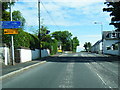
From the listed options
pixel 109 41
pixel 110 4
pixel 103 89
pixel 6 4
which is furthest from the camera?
pixel 109 41

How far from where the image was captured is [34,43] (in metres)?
41.0

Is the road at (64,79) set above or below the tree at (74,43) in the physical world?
below

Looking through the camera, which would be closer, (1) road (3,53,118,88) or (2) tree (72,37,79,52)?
(1) road (3,53,118,88)

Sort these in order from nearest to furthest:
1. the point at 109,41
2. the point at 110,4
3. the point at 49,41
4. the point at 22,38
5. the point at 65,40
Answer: the point at 22,38
the point at 110,4
the point at 49,41
the point at 109,41
the point at 65,40

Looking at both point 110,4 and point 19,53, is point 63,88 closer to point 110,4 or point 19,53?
point 19,53

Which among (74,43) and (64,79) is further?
(74,43)

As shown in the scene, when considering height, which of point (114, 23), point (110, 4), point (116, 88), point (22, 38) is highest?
point (110, 4)

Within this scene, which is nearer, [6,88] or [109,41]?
[6,88]

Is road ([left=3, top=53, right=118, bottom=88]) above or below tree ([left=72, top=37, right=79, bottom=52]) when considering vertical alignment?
below

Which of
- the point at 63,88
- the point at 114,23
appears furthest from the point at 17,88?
the point at 114,23

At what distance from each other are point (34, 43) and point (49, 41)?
1471 cm

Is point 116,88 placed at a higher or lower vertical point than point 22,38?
lower

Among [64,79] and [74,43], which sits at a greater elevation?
[74,43]

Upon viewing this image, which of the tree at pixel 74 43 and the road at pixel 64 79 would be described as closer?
the road at pixel 64 79
